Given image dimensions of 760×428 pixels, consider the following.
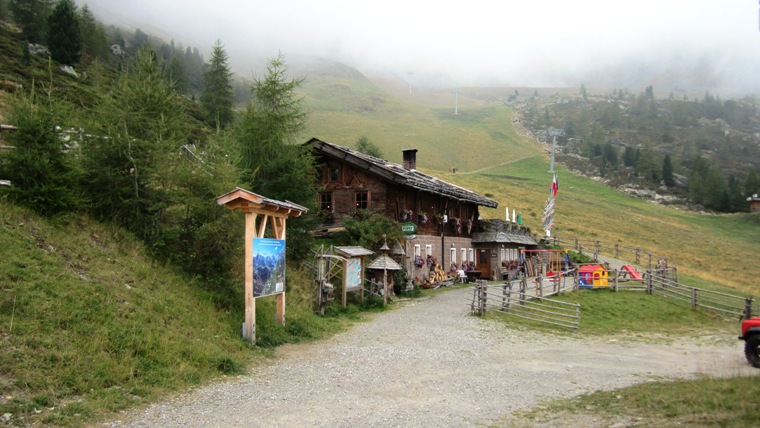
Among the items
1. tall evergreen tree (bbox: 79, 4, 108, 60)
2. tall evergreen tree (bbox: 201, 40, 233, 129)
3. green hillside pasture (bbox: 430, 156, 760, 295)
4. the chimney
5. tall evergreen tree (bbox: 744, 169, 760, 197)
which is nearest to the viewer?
the chimney

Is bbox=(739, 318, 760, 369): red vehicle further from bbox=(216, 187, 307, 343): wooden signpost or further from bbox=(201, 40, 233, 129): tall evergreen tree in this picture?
bbox=(201, 40, 233, 129): tall evergreen tree

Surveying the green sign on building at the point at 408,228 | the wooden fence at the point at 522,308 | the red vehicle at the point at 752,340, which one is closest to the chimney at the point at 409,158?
the green sign on building at the point at 408,228

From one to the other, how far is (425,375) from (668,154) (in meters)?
155

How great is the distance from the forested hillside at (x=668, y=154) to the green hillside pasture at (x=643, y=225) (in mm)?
14203

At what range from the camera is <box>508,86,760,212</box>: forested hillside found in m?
107

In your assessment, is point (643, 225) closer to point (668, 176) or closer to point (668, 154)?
point (668, 176)

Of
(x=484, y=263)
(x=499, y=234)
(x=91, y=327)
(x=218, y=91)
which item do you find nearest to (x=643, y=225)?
(x=499, y=234)

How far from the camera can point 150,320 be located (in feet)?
34.6

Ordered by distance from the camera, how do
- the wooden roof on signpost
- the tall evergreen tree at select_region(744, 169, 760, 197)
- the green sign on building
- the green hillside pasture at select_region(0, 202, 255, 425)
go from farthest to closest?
the tall evergreen tree at select_region(744, 169, 760, 197), the green sign on building, the wooden roof on signpost, the green hillside pasture at select_region(0, 202, 255, 425)

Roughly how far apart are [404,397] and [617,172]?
13122 cm

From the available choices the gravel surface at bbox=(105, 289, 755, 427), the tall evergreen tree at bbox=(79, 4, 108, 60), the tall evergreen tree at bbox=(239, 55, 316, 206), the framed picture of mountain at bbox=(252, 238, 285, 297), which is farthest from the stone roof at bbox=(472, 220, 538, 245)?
the tall evergreen tree at bbox=(79, 4, 108, 60)

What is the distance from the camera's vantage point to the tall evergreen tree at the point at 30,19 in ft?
213

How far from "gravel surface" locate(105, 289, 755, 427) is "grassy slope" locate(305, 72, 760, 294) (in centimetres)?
1249

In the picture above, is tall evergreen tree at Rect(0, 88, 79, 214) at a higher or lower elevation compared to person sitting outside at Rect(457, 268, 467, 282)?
higher
